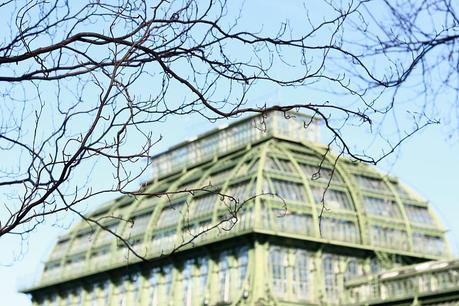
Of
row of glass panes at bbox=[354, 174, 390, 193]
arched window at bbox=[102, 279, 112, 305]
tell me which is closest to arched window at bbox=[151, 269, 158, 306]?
arched window at bbox=[102, 279, 112, 305]

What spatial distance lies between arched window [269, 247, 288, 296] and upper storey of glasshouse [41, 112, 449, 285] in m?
1.27

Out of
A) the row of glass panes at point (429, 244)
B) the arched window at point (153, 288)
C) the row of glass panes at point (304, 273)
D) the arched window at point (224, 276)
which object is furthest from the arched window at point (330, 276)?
the arched window at point (153, 288)

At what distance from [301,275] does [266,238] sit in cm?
354

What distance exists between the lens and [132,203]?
243 feet

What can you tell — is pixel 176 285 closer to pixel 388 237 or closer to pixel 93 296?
pixel 93 296

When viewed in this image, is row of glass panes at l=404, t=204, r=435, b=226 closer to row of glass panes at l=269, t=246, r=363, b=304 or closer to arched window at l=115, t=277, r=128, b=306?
row of glass panes at l=269, t=246, r=363, b=304

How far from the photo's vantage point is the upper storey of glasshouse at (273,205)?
6181 cm

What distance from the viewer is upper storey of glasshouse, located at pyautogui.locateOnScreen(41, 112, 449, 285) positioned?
61.8 m

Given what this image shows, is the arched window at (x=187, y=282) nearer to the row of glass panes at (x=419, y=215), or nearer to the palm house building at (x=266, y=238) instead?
the palm house building at (x=266, y=238)

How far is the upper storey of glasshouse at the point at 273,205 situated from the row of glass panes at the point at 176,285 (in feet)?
4.75

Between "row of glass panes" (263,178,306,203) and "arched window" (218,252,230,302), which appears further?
"row of glass panes" (263,178,306,203)

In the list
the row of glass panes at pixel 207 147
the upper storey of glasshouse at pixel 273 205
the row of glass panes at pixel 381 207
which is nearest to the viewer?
the upper storey of glasshouse at pixel 273 205

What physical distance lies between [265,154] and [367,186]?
8.07 metres

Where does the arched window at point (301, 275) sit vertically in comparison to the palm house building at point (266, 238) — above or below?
below
